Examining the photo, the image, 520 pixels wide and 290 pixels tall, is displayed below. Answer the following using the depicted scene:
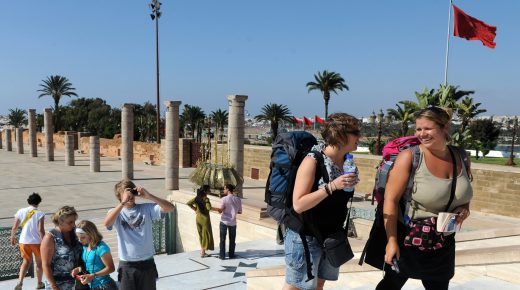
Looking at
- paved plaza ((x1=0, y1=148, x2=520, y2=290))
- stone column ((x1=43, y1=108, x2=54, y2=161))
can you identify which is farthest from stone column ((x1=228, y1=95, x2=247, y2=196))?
stone column ((x1=43, y1=108, x2=54, y2=161))

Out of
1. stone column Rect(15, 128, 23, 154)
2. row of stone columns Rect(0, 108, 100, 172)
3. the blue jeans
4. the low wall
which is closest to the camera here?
the blue jeans

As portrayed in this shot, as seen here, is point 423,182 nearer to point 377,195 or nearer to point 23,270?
point 377,195

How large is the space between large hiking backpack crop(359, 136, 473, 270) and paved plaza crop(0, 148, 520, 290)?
68.9 inches

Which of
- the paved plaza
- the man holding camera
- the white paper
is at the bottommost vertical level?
the paved plaza

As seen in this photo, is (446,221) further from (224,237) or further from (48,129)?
(48,129)

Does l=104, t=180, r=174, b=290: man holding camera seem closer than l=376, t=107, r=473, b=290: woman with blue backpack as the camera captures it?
No

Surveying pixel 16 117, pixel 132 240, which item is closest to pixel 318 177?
pixel 132 240

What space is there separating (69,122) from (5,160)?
26.9 meters

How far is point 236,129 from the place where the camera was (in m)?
18.5

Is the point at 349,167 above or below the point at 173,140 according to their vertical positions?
above

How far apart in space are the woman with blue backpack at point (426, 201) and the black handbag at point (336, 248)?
268 millimetres

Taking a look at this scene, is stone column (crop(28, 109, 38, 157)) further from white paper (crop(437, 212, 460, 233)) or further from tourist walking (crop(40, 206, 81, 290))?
white paper (crop(437, 212, 460, 233))

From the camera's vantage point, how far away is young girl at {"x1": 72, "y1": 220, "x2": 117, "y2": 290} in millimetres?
4059

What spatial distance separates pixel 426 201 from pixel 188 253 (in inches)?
301
